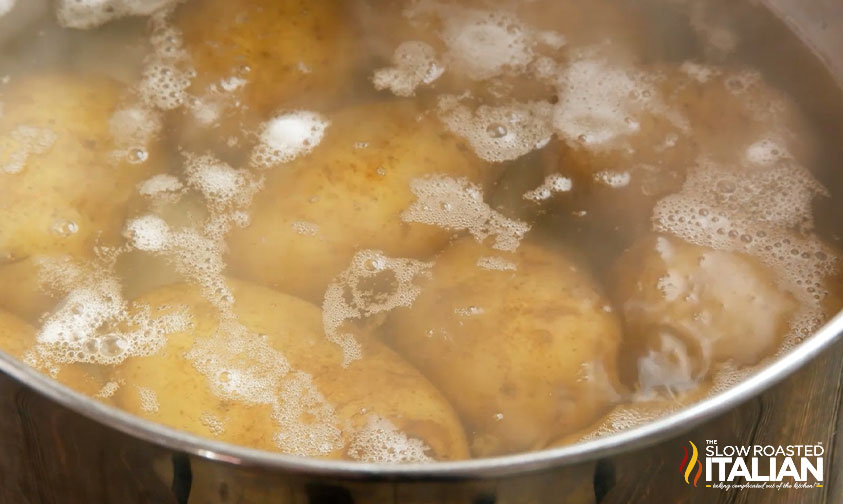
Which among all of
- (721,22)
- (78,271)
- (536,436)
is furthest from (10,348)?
(721,22)

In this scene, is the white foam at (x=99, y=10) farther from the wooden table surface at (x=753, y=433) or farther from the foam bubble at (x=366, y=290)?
the wooden table surface at (x=753, y=433)

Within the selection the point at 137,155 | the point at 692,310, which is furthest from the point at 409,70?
the point at 692,310

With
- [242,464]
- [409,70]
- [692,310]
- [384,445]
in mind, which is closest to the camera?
[242,464]

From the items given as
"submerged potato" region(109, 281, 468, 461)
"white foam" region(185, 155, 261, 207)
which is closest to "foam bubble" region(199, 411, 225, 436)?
"submerged potato" region(109, 281, 468, 461)

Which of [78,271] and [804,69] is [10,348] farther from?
[804,69]

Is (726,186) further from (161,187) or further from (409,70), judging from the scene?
(161,187)
